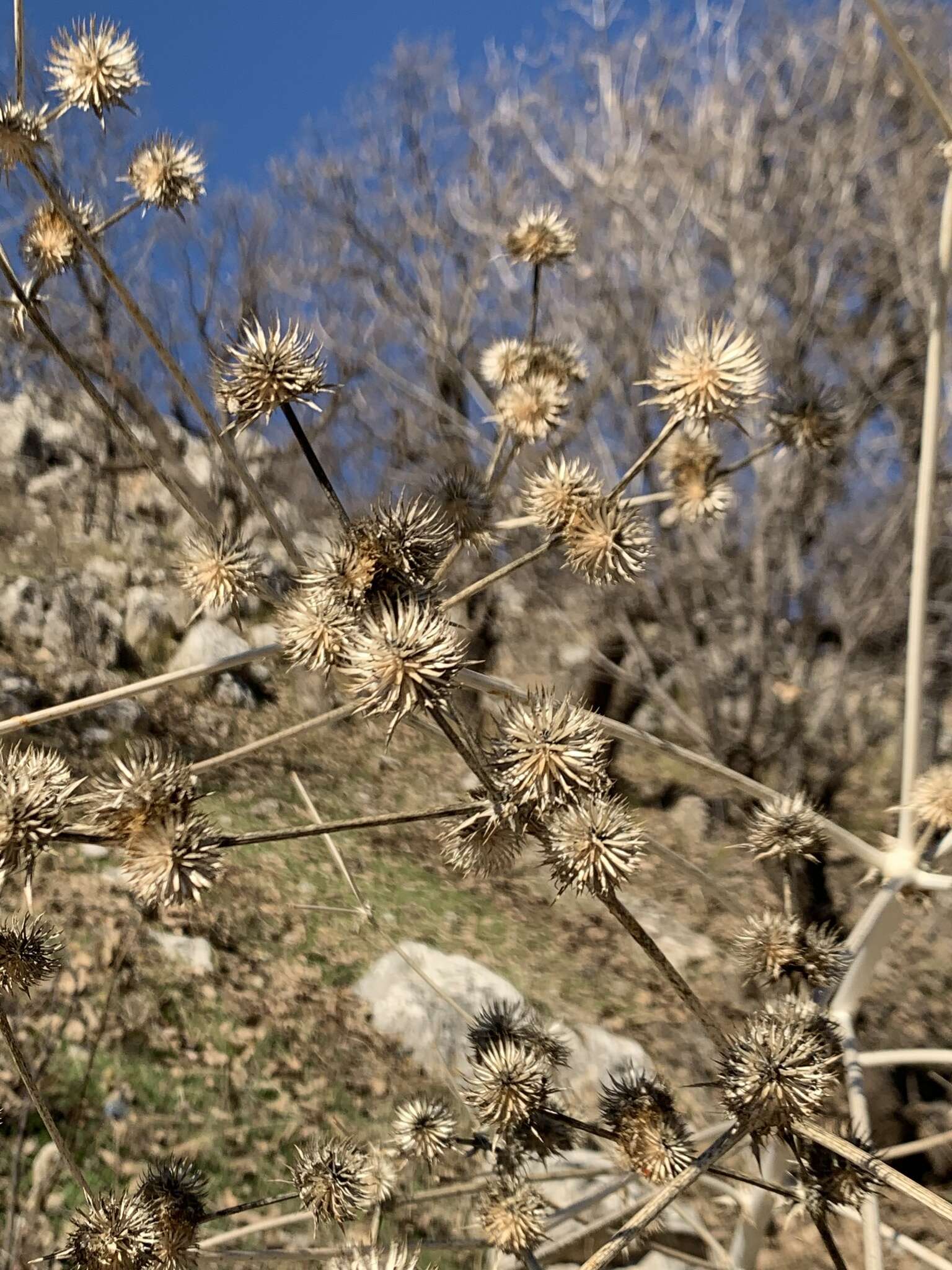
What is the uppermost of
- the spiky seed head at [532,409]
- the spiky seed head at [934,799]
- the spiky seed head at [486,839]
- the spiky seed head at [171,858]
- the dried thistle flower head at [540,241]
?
the dried thistle flower head at [540,241]

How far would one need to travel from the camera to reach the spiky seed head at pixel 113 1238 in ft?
5.38

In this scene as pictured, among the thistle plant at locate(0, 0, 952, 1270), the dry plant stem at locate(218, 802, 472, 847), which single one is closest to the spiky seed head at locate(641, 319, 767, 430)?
the thistle plant at locate(0, 0, 952, 1270)

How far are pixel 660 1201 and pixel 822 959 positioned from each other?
2.60 feet

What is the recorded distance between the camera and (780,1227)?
200 inches

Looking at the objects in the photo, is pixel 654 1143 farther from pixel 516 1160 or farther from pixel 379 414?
pixel 379 414

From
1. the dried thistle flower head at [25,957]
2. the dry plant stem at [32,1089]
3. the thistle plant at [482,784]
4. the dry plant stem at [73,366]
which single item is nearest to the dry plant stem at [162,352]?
the thistle plant at [482,784]

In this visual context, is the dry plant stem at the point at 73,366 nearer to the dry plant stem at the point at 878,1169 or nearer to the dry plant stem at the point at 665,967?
the dry plant stem at the point at 665,967

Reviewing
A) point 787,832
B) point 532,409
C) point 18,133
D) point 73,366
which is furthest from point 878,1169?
point 18,133

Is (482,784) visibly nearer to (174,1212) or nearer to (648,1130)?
(648,1130)

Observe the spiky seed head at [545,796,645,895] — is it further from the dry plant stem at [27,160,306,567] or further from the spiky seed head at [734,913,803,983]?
the spiky seed head at [734,913,803,983]

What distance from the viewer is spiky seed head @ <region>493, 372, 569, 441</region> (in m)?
2.30

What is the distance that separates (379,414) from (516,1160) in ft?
36.3

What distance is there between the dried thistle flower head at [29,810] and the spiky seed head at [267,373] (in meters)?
0.65

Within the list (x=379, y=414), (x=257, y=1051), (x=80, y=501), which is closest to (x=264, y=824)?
(x=257, y=1051)
